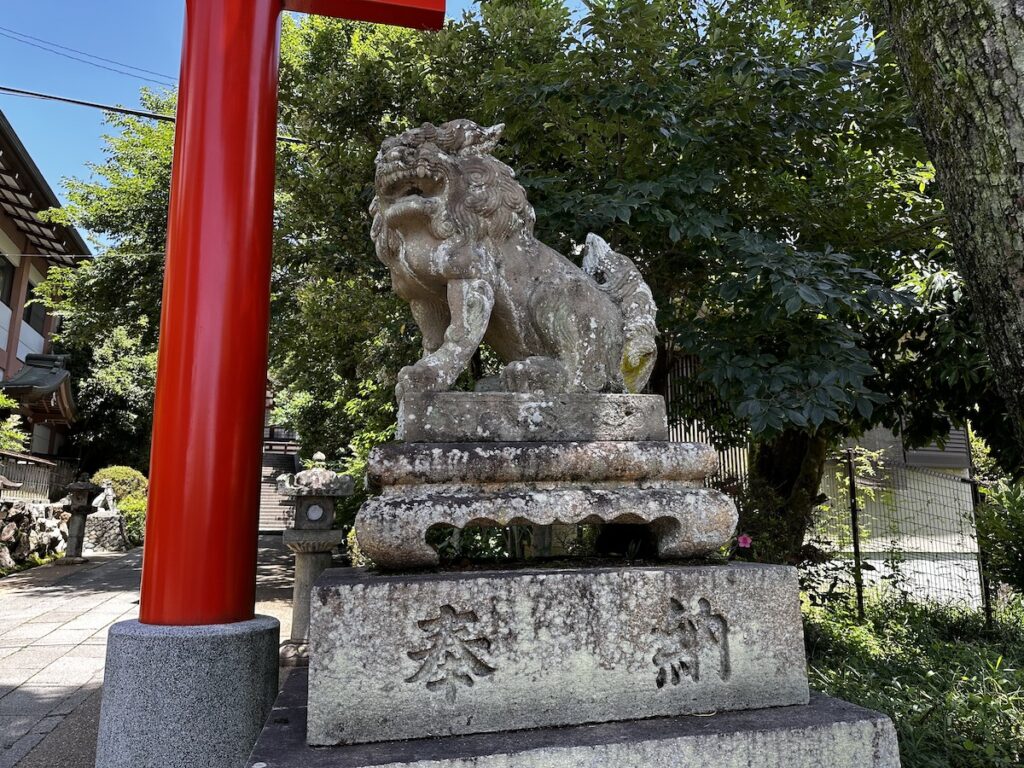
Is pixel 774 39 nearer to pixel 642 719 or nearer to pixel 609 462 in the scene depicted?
pixel 609 462

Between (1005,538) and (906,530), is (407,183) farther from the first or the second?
(906,530)

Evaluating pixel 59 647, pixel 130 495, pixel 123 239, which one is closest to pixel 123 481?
pixel 130 495

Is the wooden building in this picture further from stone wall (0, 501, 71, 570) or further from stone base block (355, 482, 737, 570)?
stone base block (355, 482, 737, 570)

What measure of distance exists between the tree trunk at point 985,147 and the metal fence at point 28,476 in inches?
461

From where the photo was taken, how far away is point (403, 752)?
162 centimetres

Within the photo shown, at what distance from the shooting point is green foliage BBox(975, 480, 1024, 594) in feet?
18.5

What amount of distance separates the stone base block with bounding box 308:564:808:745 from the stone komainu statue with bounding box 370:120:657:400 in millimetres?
655

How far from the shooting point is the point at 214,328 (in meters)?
2.88

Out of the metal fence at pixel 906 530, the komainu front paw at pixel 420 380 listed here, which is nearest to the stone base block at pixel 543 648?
the komainu front paw at pixel 420 380

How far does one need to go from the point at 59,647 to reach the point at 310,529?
6.97ft

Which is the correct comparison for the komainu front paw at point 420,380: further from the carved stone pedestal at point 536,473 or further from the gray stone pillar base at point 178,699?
the gray stone pillar base at point 178,699

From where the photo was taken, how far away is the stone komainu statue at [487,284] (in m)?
2.25

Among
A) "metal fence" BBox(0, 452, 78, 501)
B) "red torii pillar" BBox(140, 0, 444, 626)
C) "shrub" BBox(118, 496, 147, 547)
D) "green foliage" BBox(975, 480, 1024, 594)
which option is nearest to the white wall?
"metal fence" BBox(0, 452, 78, 501)

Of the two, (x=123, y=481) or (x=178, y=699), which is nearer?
(x=178, y=699)
